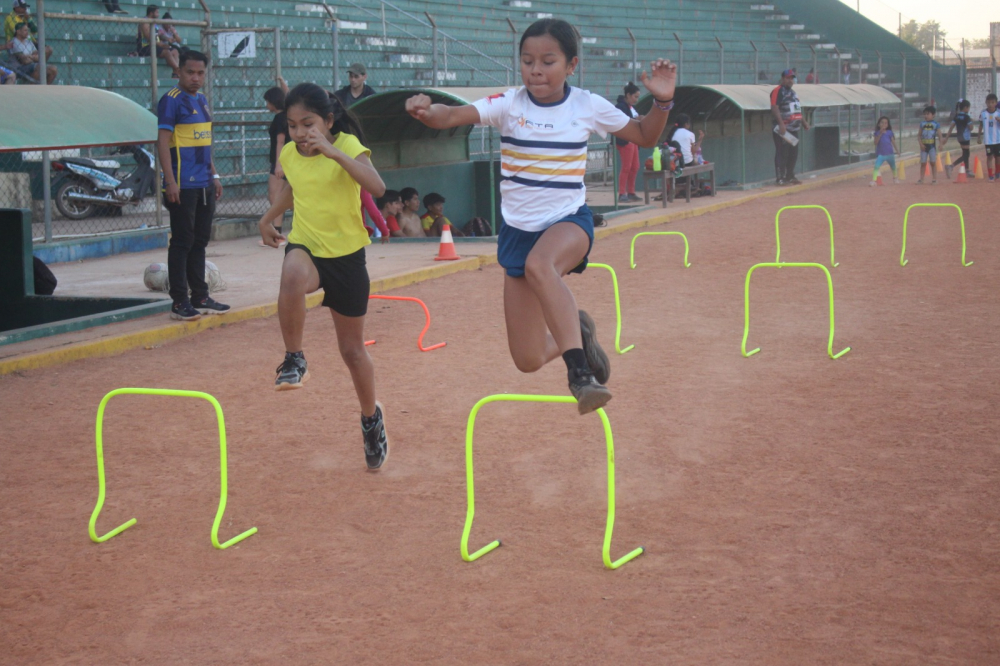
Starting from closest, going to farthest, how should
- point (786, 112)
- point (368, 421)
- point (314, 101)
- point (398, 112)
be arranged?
point (314, 101)
point (368, 421)
point (398, 112)
point (786, 112)

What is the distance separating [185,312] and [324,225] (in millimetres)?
4629

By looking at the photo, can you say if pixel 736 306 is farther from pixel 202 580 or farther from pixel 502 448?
pixel 202 580

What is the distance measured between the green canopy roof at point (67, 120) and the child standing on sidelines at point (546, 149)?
3.78 meters

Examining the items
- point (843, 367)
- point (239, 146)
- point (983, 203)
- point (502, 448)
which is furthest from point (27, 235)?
point (983, 203)

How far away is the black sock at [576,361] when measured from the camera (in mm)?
4633

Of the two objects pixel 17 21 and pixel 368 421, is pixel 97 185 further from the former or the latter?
pixel 368 421

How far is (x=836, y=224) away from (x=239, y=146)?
993cm

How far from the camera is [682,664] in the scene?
12.0 feet

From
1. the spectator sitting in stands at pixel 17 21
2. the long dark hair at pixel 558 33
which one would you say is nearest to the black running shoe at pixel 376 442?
the long dark hair at pixel 558 33

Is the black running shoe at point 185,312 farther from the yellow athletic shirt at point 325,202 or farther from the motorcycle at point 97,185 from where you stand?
the motorcycle at point 97,185

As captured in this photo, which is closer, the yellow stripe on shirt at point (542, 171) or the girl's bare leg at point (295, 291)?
the yellow stripe on shirt at point (542, 171)

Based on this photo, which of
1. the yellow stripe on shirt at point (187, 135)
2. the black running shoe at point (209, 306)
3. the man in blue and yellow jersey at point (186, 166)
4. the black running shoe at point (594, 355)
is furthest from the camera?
the black running shoe at point (209, 306)

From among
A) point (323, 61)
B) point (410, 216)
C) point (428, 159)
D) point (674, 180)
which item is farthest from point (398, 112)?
point (674, 180)

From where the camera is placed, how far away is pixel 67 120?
802 cm
